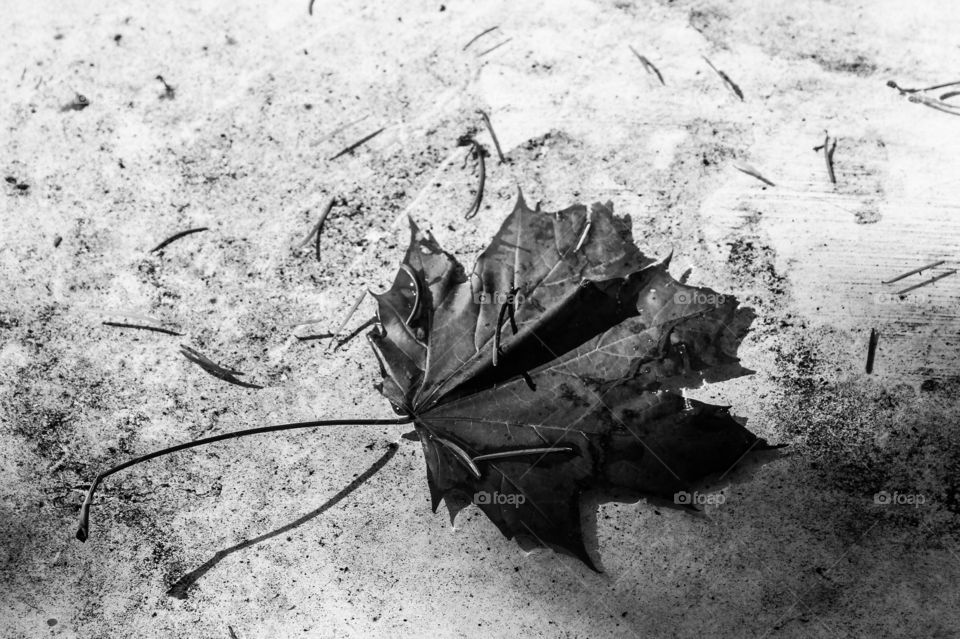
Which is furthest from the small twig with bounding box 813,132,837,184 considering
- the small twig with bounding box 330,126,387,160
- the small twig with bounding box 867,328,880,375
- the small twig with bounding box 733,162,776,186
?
the small twig with bounding box 330,126,387,160

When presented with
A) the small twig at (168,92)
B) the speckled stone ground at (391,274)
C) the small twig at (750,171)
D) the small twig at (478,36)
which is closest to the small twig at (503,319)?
the speckled stone ground at (391,274)

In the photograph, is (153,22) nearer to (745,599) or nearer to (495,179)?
(495,179)

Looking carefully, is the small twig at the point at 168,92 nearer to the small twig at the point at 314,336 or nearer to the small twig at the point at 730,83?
the small twig at the point at 314,336

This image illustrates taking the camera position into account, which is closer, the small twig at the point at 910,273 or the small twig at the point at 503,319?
the small twig at the point at 503,319

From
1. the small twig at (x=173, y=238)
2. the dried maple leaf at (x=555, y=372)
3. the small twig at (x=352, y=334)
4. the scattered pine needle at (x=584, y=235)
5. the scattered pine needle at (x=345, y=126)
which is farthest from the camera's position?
the scattered pine needle at (x=345, y=126)

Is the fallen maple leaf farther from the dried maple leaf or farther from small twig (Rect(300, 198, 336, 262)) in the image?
small twig (Rect(300, 198, 336, 262))

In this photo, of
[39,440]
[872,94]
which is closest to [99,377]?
[39,440]

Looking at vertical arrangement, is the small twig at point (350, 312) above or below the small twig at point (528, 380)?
below

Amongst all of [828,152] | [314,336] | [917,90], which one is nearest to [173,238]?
[314,336]
